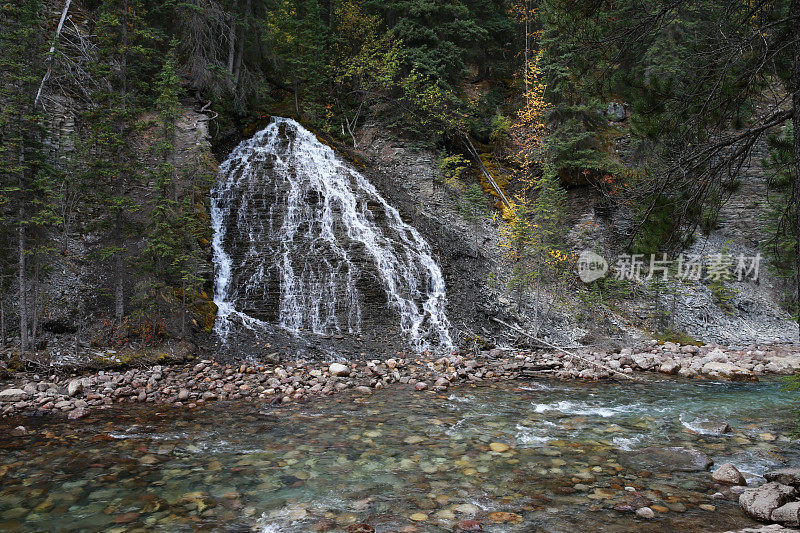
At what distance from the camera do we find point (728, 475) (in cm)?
441

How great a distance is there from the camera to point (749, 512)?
3.64 m

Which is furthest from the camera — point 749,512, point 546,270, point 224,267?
point 546,270

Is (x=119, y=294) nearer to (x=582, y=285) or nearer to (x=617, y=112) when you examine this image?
(x=582, y=285)

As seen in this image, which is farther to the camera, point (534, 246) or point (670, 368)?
point (534, 246)

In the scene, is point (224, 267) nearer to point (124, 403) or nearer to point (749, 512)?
point (124, 403)

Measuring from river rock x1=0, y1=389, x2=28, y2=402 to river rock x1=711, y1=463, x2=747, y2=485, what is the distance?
10.4 meters

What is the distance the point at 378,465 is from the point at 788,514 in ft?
12.6

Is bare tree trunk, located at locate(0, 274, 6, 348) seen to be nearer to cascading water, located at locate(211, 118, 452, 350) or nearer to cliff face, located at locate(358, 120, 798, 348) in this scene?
cascading water, located at locate(211, 118, 452, 350)

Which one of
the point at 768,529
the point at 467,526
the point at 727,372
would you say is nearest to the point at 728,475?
the point at 768,529

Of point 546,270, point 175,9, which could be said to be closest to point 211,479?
point 546,270

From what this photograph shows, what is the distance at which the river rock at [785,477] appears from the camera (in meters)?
3.98

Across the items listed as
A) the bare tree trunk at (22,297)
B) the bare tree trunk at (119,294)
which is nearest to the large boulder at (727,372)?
the bare tree trunk at (119,294)

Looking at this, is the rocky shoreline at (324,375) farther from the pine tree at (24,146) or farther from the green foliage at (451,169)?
the green foliage at (451,169)

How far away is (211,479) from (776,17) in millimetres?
7722
